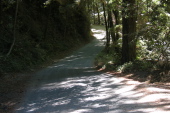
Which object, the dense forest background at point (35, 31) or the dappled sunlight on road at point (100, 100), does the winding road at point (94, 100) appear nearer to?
the dappled sunlight on road at point (100, 100)

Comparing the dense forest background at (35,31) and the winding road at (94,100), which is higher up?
the dense forest background at (35,31)

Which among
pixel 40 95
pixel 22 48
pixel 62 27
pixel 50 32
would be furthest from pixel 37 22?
pixel 40 95

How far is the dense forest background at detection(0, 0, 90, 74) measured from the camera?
1580 centimetres

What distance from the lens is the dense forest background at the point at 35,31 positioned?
15805 millimetres

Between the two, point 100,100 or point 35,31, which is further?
point 35,31

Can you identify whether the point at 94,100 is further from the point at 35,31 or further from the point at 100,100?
the point at 35,31

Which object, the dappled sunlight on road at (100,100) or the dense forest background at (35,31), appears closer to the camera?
the dappled sunlight on road at (100,100)

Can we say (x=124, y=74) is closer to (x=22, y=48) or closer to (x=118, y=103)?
(x=118, y=103)

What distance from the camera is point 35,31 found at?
2366 centimetres

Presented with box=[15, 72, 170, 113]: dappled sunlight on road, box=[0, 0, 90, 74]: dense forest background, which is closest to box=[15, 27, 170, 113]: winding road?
box=[15, 72, 170, 113]: dappled sunlight on road

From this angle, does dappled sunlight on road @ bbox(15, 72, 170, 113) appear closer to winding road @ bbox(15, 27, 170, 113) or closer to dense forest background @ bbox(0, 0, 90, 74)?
winding road @ bbox(15, 27, 170, 113)

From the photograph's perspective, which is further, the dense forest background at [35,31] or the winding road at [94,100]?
the dense forest background at [35,31]

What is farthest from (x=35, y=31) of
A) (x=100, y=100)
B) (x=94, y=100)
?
(x=100, y=100)

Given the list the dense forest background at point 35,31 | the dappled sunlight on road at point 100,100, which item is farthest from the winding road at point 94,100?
the dense forest background at point 35,31
